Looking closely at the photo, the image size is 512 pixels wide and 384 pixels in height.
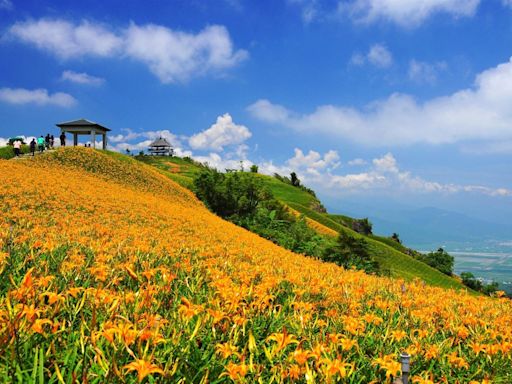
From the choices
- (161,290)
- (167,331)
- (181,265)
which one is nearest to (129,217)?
(181,265)

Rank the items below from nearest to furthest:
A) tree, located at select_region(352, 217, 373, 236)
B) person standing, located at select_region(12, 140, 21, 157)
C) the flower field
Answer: the flower field < person standing, located at select_region(12, 140, 21, 157) < tree, located at select_region(352, 217, 373, 236)

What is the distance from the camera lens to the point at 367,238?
42281 mm

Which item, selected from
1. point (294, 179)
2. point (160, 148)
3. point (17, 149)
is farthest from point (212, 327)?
point (160, 148)

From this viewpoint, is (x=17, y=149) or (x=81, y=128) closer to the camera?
(x=17, y=149)

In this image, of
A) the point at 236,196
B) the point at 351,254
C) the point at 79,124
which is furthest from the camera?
the point at 79,124

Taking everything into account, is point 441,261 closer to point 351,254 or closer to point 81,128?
point 351,254

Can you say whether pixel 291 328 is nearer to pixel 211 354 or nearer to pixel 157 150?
pixel 211 354

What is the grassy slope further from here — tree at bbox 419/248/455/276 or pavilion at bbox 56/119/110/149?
pavilion at bbox 56/119/110/149

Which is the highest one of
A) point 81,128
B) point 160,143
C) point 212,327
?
point 160,143

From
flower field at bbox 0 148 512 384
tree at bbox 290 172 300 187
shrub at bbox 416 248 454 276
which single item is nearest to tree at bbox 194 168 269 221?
flower field at bbox 0 148 512 384

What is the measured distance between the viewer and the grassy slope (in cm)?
3133

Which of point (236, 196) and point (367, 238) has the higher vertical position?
point (236, 196)

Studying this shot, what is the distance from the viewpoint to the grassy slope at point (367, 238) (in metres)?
31.3

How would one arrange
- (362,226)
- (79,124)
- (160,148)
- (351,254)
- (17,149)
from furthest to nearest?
1. (160,148)
2. (362,226)
3. (79,124)
4. (17,149)
5. (351,254)
